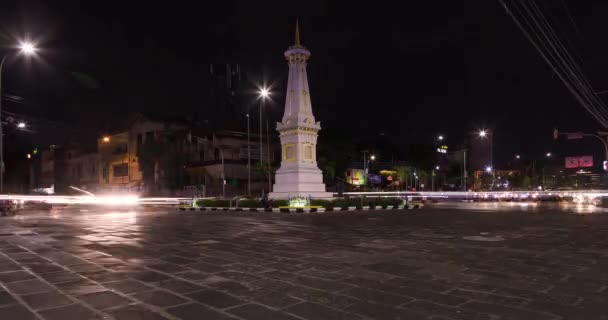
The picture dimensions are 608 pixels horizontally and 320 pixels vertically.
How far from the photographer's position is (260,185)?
51.1 meters

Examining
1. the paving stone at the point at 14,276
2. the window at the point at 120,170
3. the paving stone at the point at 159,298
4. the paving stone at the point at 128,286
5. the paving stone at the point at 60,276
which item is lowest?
the paving stone at the point at 159,298

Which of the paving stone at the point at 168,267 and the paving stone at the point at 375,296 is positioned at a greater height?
the paving stone at the point at 168,267

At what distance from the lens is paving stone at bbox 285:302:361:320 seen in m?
4.16

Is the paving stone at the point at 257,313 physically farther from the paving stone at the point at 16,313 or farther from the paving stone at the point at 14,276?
the paving stone at the point at 14,276

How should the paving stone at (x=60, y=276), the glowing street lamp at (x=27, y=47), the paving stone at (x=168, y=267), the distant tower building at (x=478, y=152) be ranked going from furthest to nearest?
the distant tower building at (x=478, y=152) → the glowing street lamp at (x=27, y=47) → the paving stone at (x=168, y=267) → the paving stone at (x=60, y=276)

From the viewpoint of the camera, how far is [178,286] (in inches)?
212

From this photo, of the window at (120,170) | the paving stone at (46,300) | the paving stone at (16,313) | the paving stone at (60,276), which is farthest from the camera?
the window at (120,170)

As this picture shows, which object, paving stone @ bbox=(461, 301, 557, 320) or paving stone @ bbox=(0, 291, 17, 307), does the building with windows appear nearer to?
paving stone @ bbox=(0, 291, 17, 307)

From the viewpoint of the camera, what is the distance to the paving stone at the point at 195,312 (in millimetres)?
4133

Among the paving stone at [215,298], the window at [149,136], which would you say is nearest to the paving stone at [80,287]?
the paving stone at [215,298]

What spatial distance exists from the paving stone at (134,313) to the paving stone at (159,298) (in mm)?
207

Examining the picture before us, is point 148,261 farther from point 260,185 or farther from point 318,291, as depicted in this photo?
point 260,185

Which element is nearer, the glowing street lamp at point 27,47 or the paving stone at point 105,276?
the paving stone at point 105,276

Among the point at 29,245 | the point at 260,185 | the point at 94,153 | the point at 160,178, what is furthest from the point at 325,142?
→ the point at 29,245
